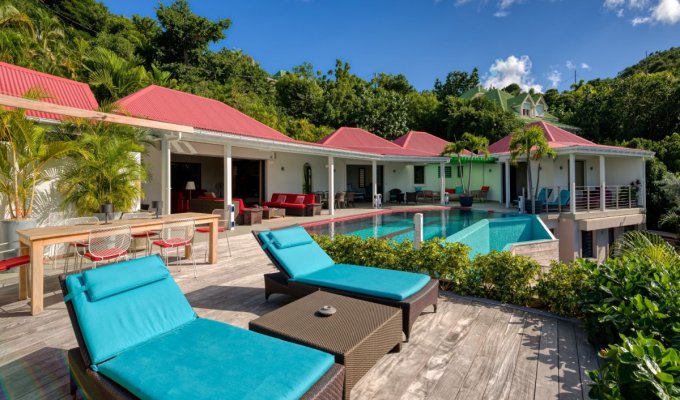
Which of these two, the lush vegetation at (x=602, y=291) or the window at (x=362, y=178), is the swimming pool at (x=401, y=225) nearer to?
the lush vegetation at (x=602, y=291)

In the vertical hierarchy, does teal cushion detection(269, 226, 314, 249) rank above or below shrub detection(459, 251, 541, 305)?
above

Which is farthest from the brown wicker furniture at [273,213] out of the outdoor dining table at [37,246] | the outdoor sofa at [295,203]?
the outdoor dining table at [37,246]

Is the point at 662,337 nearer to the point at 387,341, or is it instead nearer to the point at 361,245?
the point at 387,341

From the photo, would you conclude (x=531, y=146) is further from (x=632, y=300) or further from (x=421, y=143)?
(x=632, y=300)

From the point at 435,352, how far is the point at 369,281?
1045 millimetres

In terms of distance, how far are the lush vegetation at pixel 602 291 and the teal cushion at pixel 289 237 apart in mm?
1133

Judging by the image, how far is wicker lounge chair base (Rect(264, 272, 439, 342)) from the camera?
11.0 feet

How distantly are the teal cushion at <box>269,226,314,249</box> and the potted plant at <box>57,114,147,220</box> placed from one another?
4.27 meters

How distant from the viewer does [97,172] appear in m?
7.18

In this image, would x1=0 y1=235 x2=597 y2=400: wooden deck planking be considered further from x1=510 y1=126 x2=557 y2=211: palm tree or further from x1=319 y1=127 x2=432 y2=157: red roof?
x1=319 y1=127 x2=432 y2=157: red roof

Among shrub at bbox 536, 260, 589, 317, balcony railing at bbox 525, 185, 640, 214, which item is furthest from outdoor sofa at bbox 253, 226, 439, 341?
balcony railing at bbox 525, 185, 640, 214

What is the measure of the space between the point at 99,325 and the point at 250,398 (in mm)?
1307

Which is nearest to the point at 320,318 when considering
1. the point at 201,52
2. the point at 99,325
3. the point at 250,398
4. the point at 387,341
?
the point at 387,341

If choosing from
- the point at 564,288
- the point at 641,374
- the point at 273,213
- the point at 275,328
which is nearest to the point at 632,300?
the point at 564,288
